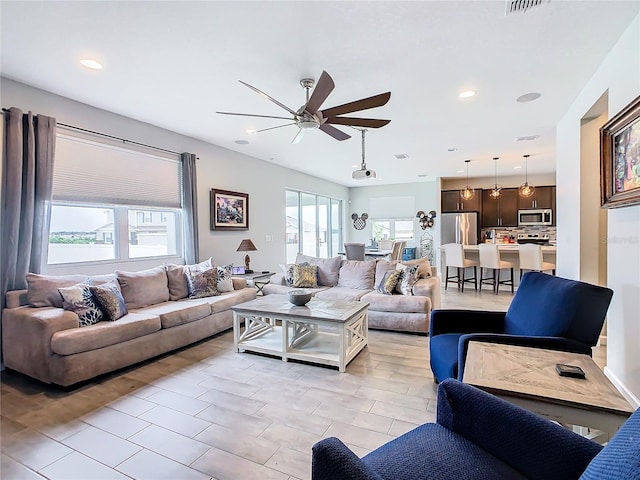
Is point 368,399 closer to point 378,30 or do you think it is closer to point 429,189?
point 378,30

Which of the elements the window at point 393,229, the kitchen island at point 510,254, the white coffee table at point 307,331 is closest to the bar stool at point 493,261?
the kitchen island at point 510,254

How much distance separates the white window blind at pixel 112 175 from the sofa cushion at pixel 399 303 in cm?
309

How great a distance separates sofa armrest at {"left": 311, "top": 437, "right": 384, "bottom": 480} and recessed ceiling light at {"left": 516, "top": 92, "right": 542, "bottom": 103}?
3.87m

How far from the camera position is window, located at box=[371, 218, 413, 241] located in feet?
32.2

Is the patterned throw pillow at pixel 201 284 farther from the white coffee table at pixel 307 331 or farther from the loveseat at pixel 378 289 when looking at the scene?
the loveseat at pixel 378 289

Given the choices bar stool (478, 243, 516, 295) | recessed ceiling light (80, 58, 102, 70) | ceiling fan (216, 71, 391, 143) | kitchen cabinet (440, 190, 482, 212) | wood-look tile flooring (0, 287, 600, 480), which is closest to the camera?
wood-look tile flooring (0, 287, 600, 480)

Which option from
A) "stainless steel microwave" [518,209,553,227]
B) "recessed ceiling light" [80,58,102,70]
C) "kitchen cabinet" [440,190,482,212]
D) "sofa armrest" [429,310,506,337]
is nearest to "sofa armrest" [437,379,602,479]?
"sofa armrest" [429,310,506,337]

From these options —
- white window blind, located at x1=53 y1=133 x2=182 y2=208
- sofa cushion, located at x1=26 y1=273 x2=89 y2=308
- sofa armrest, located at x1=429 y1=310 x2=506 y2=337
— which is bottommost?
sofa armrest, located at x1=429 y1=310 x2=506 y2=337

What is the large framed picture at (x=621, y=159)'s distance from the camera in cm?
219

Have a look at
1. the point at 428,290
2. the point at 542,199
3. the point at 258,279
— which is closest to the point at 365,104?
the point at 428,290

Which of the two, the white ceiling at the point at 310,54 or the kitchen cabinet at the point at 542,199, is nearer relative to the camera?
the white ceiling at the point at 310,54

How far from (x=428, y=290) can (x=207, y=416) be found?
Answer: 9.60ft

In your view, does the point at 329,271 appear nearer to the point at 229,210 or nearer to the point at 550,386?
the point at 229,210

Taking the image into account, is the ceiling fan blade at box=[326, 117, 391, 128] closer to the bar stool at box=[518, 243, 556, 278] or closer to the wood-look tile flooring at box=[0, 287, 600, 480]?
the wood-look tile flooring at box=[0, 287, 600, 480]
